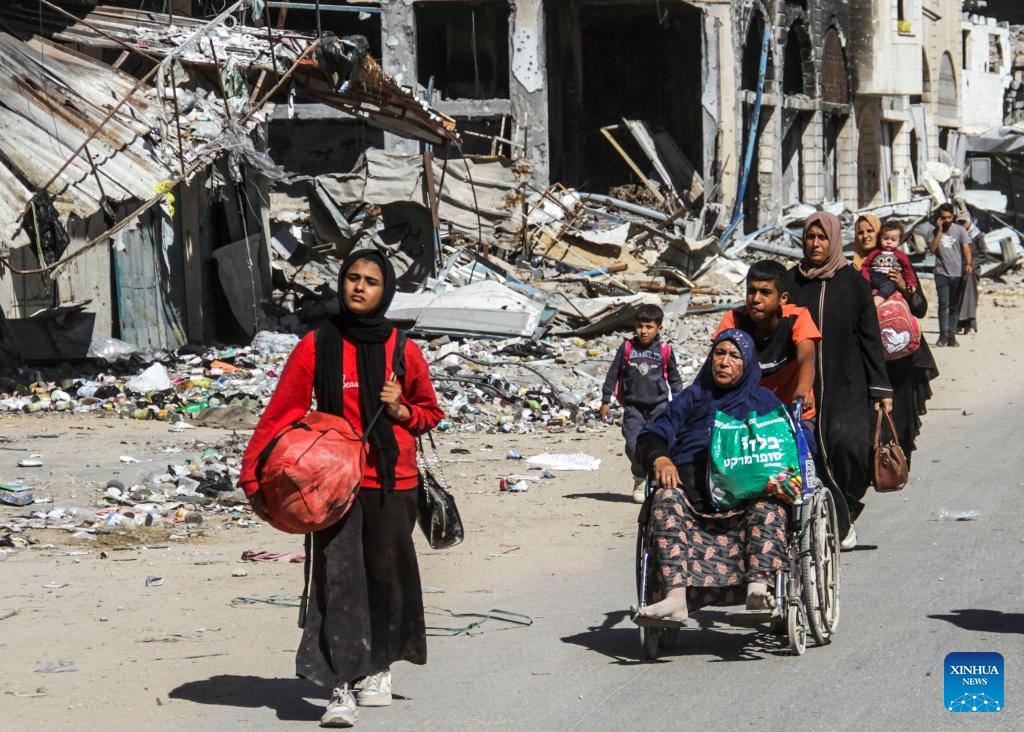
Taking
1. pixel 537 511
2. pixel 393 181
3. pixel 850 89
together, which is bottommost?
pixel 537 511

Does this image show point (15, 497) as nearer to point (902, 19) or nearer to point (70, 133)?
point (70, 133)

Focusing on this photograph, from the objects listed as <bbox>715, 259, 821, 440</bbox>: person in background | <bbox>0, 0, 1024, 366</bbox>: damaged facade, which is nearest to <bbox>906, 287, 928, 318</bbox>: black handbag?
<bbox>715, 259, 821, 440</bbox>: person in background

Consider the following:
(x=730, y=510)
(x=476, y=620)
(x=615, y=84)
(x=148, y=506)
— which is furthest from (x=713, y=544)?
(x=615, y=84)

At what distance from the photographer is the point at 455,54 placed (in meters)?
31.6

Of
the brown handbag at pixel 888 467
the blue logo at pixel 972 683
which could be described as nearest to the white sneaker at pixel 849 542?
the brown handbag at pixel 888 467

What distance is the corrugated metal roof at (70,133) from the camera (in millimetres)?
12383

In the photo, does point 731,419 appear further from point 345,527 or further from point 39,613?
point 39,613

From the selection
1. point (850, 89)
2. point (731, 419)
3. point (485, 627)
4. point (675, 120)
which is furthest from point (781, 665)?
point (850, 89)

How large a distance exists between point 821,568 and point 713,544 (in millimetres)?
483

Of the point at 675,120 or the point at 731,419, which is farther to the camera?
the point at 675,120

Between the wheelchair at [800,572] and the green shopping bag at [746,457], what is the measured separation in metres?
0.17

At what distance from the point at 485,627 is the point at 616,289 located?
52.3ft

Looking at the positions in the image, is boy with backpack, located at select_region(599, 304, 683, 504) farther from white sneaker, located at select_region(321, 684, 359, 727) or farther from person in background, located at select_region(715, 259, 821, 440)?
white sneaker, located at select_region(321, 684, 359, 727)

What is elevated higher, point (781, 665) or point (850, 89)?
point (850, 89)
